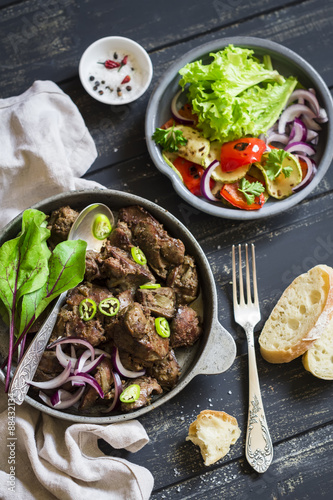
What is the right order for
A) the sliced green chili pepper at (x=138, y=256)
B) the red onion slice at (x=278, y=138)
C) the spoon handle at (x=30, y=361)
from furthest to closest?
1. the red onion slice at (x=278, y=138)
2. the sliced green chili pepper at (x=138, y=256)
3. the spoon handle at (x=30, y=361)

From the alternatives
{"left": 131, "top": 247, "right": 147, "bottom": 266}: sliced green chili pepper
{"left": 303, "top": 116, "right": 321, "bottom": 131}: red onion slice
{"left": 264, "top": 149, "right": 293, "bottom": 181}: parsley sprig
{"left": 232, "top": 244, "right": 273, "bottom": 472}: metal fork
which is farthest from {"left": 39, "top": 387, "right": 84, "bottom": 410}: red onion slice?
{"left": 303, "top": 116, "right": 321, "bottom": 131}: red onion slice

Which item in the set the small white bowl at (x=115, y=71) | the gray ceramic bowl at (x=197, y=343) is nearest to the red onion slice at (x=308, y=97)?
the small white bowl at (x=115, y=71)

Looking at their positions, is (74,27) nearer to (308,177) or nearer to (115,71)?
(115,71)

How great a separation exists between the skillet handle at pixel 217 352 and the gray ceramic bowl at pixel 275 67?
838 millimetres

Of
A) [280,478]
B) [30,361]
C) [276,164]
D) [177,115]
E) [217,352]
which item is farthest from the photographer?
[177,115]

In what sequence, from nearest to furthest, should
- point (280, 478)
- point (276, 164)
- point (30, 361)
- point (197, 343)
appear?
point (30, 361) < point (197, 343) < point (280, 478) < point (276, 164)

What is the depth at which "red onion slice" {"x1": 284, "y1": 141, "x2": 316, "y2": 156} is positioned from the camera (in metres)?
3.81

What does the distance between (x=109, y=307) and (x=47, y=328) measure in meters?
0.40

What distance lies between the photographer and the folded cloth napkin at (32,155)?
3648mm

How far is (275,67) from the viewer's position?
3.95 metres

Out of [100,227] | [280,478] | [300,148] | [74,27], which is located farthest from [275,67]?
[280,478]

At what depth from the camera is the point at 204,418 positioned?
3418mm

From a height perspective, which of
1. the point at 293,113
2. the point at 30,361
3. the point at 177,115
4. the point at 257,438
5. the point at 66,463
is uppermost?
the point at 177,115

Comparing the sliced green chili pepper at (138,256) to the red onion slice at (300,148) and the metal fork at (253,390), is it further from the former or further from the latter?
the red onion slice at (300,148)
